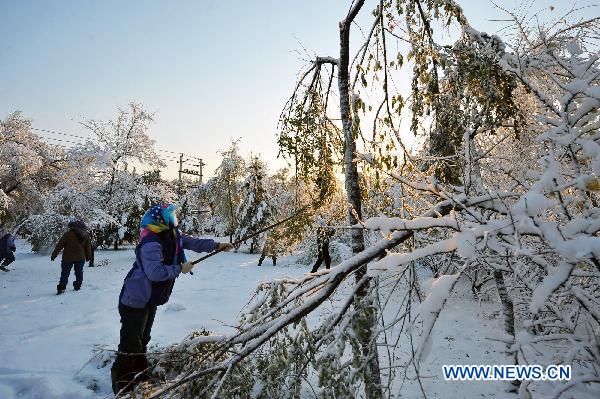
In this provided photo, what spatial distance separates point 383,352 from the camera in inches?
254

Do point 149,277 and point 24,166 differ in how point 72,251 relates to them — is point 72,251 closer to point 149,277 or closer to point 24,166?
point 149,277

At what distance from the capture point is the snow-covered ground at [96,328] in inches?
167

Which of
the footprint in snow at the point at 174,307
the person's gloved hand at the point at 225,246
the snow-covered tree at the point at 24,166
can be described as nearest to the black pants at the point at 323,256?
the footprint in snow at the point at 174,307

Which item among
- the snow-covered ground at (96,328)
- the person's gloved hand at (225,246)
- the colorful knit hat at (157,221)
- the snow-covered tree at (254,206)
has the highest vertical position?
the snow-covered tree at (254,206)

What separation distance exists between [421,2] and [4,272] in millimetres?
14036

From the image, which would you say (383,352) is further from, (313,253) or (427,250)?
(313,253)

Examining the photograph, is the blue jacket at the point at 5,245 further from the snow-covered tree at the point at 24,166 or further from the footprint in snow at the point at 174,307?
the snow-covered tree at the point at 24,166

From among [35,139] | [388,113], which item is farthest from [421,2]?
[35,139]

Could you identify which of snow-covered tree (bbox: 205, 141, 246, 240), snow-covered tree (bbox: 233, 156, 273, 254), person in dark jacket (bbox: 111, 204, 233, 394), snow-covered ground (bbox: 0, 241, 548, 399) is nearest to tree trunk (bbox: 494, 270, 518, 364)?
snow-covered ground (bbox: 0, 241, 548, 399)

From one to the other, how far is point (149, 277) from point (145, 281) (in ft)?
0.73

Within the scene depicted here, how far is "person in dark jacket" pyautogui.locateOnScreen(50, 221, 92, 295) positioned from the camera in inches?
339

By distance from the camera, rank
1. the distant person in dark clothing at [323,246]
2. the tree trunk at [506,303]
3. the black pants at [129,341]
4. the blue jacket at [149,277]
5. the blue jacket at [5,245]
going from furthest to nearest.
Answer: the blue jacket at [5,245] < the tree trunk at [506,303] < the distant person in dark clothing at [323,246] < the black pants at [129,341] < the blue jacket at [149,277]

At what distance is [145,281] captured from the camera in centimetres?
378

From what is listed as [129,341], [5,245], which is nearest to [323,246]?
[129,341]
